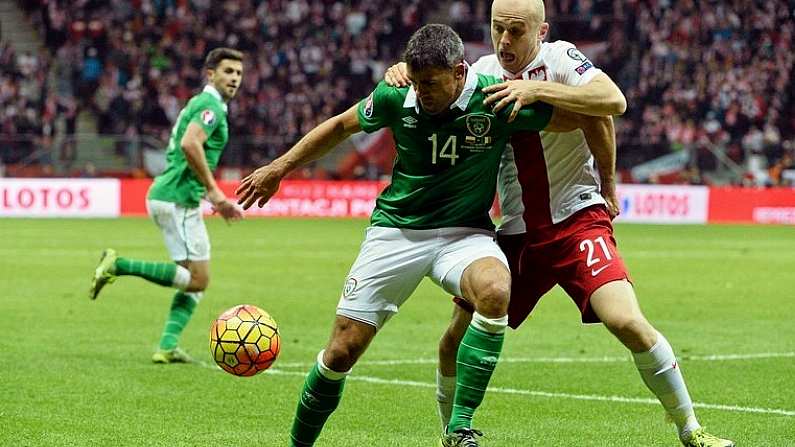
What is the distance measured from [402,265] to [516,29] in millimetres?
1293

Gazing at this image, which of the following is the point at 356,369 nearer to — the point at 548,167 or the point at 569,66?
the point at 548,167

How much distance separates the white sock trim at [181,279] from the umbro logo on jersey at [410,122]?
14.9ft

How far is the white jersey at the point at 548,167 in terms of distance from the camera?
6383mm

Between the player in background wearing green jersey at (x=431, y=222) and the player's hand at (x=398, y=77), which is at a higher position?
the player's hand at (x=398, y=77)

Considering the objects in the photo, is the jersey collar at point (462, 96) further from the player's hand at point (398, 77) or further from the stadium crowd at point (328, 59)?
the stadium crowd at point (328, 59)

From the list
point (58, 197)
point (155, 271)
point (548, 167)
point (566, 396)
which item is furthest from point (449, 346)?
point (58, 197)

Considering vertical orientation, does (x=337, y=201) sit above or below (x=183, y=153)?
below

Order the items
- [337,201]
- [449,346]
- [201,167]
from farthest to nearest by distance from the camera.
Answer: [337,201]
[201,167]
[449,346]

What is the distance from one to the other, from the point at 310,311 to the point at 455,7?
25.8 m

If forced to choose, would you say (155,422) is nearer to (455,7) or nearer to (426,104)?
(426,104)

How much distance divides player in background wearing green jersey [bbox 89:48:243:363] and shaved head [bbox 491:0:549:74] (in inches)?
160

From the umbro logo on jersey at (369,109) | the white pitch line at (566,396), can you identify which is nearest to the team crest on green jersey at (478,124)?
the umbro logo on jersey at (369,109)

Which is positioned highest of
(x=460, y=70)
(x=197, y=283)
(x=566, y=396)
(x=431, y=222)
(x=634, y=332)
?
(x=460, y=70)

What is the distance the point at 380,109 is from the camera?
5941 mm
